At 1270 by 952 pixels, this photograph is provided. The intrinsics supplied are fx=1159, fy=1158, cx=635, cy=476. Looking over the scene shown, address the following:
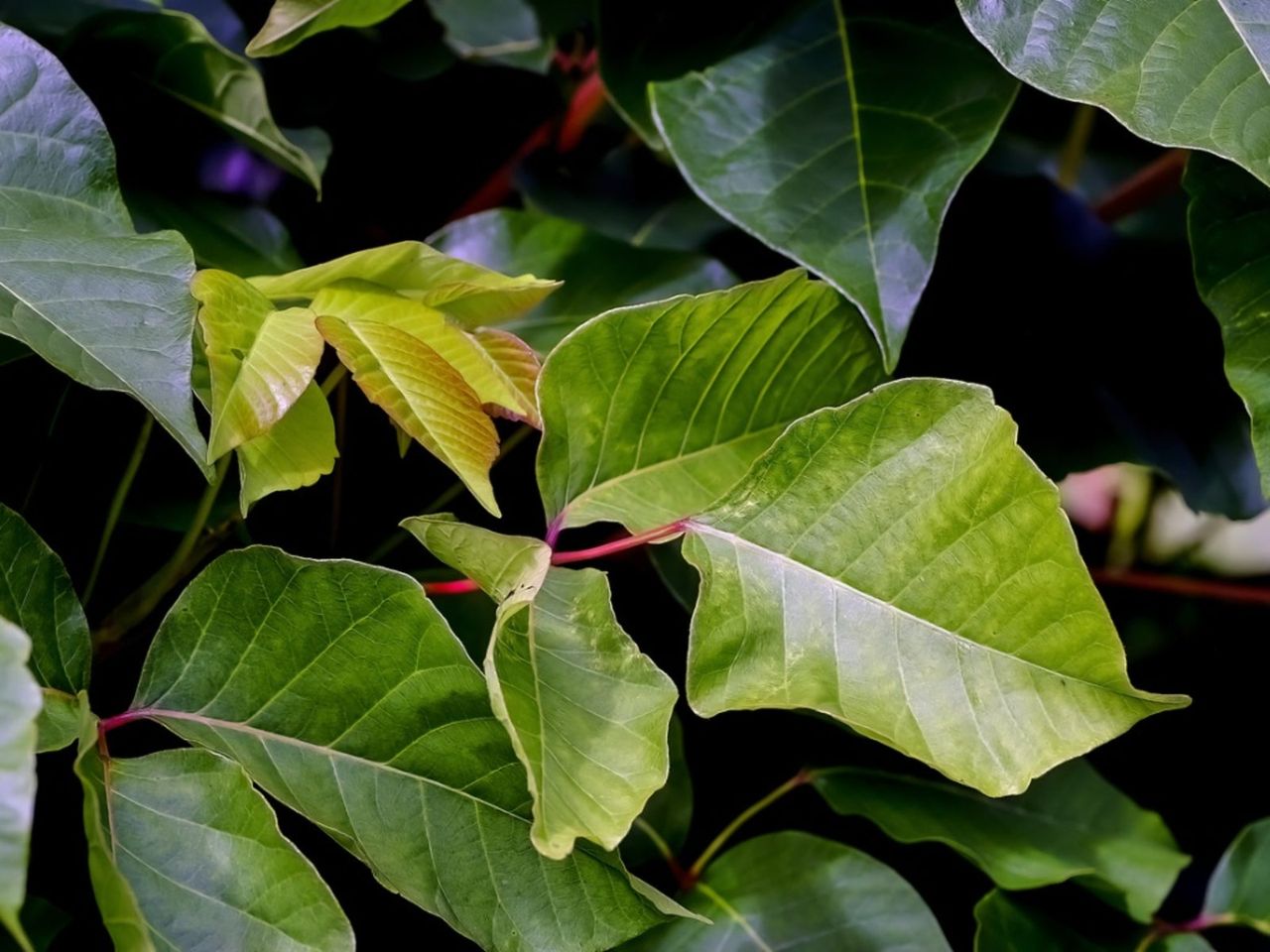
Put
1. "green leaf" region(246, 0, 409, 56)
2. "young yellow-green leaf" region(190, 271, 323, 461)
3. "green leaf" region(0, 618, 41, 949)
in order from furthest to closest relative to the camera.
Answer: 1. "green leaf" region(246, 0, 409, 56)
2. "young yellow-green leaf" region(190, 271, 323, 461)
3. "green leaf" region(0, 618, 41, 949)

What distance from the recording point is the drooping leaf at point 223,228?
550mm

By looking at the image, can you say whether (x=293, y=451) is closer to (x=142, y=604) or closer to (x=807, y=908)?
(x=142, y=604)

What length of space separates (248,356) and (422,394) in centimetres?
6

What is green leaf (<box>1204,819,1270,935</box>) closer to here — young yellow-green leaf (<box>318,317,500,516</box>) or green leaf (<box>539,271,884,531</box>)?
green leaf (<box>539,271,884,531</box>)

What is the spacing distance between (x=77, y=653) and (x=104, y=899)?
0.10 metres

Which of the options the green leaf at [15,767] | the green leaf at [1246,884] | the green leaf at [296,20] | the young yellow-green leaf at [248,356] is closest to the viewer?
the green leaf at [15,767]

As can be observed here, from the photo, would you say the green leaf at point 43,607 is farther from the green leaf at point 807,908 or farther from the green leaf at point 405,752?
the green leaf at point 807,908

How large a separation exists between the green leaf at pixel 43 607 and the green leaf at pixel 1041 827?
331 millimetres

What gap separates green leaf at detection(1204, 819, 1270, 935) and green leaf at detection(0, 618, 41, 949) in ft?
1.84

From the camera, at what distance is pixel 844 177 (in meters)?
0.52

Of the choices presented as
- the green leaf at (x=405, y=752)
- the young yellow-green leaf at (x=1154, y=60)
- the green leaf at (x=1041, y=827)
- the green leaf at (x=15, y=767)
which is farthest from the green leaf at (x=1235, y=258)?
the green leaf at (x=15, y=767)

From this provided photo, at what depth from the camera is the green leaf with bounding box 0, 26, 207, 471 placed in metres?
0.35

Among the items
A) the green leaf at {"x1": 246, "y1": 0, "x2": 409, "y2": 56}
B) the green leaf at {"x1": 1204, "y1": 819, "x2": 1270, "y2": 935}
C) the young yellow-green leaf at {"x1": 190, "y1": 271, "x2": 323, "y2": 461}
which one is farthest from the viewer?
the green leaf at {"x1": 1204, "y1": 819, "x2": 1270, "y2": 935}

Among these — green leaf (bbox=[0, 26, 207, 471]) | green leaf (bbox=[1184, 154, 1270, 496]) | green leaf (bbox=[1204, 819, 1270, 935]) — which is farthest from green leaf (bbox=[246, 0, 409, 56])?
green leaf (bbox=[1204, 819, 1270, 935])
